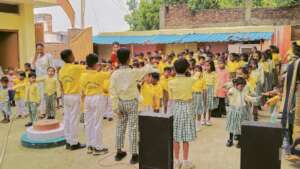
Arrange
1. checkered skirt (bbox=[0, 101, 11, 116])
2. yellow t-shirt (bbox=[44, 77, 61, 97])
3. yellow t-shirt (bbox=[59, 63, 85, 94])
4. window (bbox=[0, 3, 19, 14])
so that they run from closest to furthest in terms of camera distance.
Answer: yellow t-shirt (bbox=[59, 63, 85, 94]), yellow t-shirt (bbox=[44, 77, 61, 97]), checkered skirt (bbox=[0, 101, 11, 116]), window (bbox=[0, 3, 19, 14])

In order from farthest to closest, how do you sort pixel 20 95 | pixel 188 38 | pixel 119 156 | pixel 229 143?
pixel 188 38, pixel 20 95, pixel 229 143, pixel 119 156

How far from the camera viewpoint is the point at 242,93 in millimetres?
6480

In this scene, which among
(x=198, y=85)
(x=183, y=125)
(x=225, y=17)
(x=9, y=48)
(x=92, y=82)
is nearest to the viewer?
(x=183, y=125)

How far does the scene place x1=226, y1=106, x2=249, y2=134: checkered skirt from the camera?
21.0ft

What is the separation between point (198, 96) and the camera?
789 centimetres

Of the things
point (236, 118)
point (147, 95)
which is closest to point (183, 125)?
point (236, 118)

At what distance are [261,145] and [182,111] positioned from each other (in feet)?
5.49

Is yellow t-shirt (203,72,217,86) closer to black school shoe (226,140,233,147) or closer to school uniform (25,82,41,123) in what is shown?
black school shoe (226,140,233,147)

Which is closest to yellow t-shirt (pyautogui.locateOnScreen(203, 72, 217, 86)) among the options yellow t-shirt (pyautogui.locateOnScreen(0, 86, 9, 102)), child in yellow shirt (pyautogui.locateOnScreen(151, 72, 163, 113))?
child in yellow shirt (pyautogui.locateOnScreen(151, 72, 163, 113))

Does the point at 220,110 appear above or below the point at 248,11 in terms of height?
below

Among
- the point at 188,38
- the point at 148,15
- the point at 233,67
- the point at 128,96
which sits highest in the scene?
the point at 148,15

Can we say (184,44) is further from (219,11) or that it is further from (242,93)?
(242,93)

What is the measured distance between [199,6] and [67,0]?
1103 centimetres

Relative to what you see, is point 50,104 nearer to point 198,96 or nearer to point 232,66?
point 198,96
